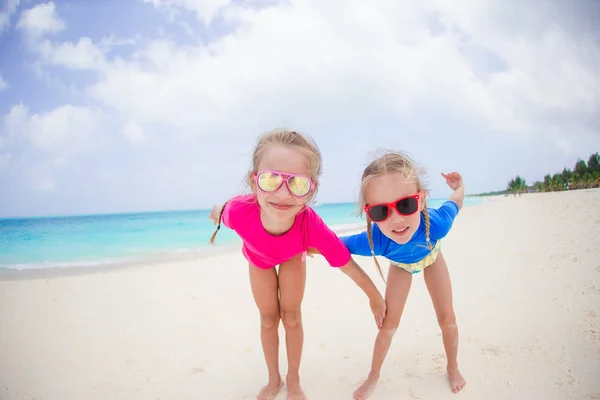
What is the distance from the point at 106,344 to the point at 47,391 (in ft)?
2.98

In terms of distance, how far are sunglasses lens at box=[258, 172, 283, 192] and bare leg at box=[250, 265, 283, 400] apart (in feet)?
2.63

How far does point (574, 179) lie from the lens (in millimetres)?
36344

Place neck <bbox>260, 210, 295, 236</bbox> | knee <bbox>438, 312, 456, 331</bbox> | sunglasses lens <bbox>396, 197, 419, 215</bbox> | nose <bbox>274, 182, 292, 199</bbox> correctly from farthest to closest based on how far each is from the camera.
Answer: knee <bbox>438, 312, 456, 331</bbox> < neck <bbox>260, 210, 295, 236</bbox> < sunglasses lens <bbox>396, 197, 419, 215</bbox> < nose <bbox>274, 182, 292, 199</bbox>

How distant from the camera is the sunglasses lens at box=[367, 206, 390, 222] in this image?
2564 mm

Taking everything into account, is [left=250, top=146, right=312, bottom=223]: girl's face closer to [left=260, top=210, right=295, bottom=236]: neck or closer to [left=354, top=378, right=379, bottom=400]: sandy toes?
[left=260, top=210, right=295, bottom=236]: neck

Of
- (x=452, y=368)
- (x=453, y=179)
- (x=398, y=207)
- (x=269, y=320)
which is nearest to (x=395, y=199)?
(x=398, y=207)

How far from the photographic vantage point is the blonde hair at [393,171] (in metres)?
2.65

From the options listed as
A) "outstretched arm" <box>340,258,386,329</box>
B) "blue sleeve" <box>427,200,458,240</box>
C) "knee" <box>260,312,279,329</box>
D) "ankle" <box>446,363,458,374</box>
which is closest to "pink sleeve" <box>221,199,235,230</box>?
"knee" <box>260,312,279,329</box>

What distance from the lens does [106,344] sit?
3955mm

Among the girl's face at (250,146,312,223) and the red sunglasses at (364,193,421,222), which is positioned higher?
the girl's face at (250,146,312,223)

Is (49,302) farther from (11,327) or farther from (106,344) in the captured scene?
(106,344)

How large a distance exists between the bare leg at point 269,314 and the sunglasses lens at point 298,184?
2.68 ft

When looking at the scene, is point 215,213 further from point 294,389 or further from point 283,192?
point 294,389

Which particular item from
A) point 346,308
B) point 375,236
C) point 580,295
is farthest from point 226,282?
point 580,295
